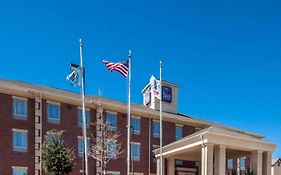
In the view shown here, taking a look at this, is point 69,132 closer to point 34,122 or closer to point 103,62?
point 34,122

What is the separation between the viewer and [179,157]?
45156 millimetres

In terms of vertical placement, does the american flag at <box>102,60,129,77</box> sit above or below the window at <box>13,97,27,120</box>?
above

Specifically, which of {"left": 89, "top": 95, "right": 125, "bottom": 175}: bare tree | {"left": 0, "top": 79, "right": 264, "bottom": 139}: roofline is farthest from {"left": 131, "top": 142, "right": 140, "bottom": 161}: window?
{"left": 0, "top": 79, "right": 264, "bottom": 139}: roofline

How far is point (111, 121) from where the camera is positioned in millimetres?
42750

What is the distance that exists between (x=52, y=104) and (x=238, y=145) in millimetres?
17527

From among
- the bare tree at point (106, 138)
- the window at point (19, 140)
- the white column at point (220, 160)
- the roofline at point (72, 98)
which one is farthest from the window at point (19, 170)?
the white column at point (220, 160)

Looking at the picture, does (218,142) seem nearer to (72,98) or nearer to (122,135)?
(122,135)

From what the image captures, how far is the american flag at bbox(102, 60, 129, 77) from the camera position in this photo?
3070 centimetres

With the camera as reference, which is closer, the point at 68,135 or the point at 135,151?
the point at 68,135

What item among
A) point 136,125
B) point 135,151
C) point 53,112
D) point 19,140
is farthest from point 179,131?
point 19,140

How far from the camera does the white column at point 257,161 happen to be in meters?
39.6

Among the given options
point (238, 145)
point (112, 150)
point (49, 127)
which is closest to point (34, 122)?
point (49, 127)

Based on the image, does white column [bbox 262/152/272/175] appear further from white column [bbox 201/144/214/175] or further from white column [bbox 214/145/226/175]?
white column [bbox 201/144/214/175]

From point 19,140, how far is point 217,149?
17.5m
